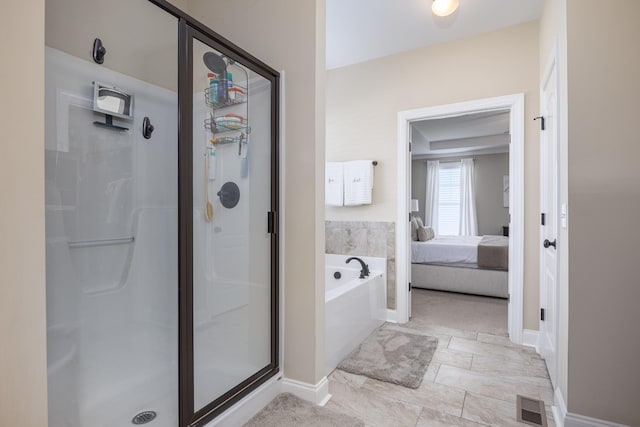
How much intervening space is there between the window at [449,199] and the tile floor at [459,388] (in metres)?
4.90

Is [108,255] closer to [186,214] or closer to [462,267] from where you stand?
[186,214]

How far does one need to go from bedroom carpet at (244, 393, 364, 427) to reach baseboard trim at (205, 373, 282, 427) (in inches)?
1.2

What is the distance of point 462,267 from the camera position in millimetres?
4312

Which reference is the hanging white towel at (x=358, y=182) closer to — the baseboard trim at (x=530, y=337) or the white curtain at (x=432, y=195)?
the baseboard trim at (x=530, y=337)

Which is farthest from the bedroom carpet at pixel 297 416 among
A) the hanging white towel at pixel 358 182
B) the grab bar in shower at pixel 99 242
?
the hanging white towel at pixel 358 182

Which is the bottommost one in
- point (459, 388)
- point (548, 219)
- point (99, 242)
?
point (459, 388)

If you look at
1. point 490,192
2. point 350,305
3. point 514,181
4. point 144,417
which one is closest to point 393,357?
point 350,305

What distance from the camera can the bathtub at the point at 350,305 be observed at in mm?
2264

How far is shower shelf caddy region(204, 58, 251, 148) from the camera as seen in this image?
170 cm

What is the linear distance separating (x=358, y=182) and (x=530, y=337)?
2004 mm

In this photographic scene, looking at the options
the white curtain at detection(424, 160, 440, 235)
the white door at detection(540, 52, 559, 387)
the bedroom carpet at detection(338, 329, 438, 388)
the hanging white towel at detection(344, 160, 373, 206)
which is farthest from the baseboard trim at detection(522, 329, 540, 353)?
the white curtain at detection(424, 160, 440, 235)

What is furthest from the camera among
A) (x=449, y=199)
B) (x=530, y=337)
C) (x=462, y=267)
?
(x=449, y=199)

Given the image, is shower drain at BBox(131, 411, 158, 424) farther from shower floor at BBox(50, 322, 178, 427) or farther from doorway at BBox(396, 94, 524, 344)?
doorway at BBox(396, 94, 524, 344)

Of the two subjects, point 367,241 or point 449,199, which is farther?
point 449,199
